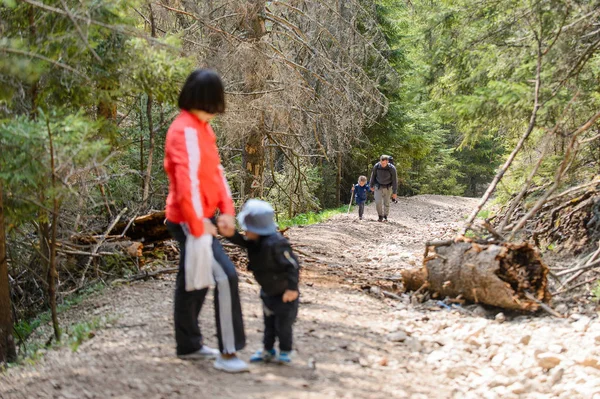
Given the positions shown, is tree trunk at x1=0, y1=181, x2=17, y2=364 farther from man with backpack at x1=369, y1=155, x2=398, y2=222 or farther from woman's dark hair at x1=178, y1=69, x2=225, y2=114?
man with backpack at x1=369, y1=155, x2=398, y2=222

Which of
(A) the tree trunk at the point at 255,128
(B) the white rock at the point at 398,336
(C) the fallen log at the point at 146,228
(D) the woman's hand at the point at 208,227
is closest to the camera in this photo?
(D) the woman's hand at the point at 208,227

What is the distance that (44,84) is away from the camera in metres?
5.66

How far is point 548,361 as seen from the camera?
491 centimetres

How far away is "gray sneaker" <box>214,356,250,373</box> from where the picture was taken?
13.2 ft

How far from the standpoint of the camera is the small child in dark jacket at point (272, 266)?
159 inches

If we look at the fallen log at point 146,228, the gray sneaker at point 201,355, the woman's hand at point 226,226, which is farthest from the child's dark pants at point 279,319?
the fallen log at point 146,228

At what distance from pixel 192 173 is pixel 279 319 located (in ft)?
4.04

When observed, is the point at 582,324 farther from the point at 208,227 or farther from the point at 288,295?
the point at 208,227

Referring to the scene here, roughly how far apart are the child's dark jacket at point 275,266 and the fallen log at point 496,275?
2.96 meters

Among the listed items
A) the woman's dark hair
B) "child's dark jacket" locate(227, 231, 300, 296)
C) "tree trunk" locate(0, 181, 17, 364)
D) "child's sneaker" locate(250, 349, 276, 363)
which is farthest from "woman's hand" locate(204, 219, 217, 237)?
"tree trunk" locate(0, 181, 17, 364)

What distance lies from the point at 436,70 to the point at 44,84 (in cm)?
653

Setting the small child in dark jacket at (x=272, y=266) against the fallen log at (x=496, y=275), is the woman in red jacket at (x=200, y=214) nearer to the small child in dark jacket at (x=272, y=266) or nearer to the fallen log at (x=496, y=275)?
the small child in dark jacket at (x=272, y=266)

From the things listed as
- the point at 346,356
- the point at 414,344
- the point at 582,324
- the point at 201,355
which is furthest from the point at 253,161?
the point at 201,355

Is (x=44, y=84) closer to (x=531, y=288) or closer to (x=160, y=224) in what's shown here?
(x=160, y=224)
